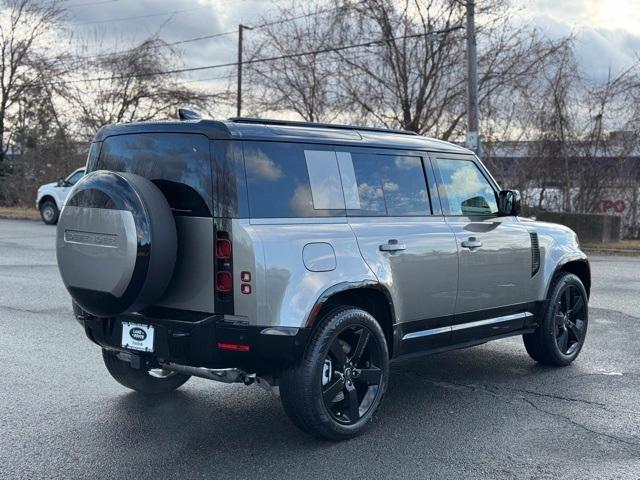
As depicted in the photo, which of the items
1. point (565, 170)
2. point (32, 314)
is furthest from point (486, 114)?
point (32, 314)

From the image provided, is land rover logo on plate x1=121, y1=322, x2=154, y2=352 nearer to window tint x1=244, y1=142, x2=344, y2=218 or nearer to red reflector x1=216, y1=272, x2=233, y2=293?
red reflector x1=216, y1=272, x2=233, y2=293

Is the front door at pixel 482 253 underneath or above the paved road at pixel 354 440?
above

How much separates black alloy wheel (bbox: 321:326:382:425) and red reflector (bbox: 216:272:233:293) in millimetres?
807

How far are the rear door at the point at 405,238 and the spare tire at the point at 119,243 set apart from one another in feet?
4.17

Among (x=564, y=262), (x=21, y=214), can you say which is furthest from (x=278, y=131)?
(x=21, y=214)

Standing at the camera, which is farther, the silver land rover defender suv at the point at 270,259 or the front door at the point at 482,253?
the front door at the point at 482,253

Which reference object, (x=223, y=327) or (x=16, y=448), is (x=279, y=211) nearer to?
(x=223, y=327)

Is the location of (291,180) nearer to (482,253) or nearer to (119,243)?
(119,243)

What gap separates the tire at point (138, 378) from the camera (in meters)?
5.76

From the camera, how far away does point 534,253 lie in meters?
6.56

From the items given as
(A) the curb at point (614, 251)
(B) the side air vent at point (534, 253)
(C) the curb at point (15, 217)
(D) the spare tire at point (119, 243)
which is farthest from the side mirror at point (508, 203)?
(C) the curb at point (15, 217)

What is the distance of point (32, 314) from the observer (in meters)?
8.90

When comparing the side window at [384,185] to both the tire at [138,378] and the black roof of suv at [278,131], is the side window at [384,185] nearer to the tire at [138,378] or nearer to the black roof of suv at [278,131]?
the black roof of suv at [278,131]

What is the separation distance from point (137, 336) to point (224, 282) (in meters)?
0.73
